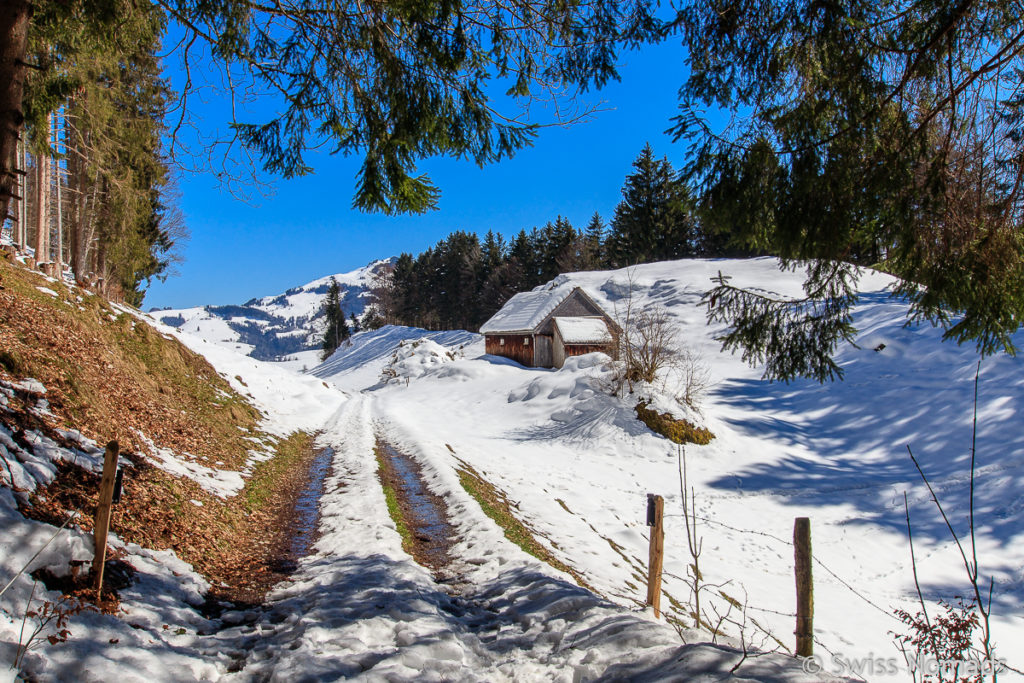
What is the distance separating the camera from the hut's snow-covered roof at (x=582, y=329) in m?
34.4

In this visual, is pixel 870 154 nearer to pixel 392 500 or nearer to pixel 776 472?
pixel 392 500

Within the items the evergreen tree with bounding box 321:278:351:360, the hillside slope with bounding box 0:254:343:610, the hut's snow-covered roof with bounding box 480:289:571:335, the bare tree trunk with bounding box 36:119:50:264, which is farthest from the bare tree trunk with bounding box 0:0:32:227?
the evergreen tree with bounding box 321:278:351:360

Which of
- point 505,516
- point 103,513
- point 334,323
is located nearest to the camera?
point 103,513

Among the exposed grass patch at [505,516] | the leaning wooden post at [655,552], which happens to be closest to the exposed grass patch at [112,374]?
the exposed grass patch at [505,516]

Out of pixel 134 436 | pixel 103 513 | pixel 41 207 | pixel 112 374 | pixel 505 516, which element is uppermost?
pixel 41 207

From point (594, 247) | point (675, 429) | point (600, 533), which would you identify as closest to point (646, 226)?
point (594, 247)

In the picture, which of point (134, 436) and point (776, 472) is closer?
point (134, 436)

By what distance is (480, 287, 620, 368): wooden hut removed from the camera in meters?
34.8

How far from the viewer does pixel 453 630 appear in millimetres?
4621

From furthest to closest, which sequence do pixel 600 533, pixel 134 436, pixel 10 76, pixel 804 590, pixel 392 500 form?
pixel 600 533 → pixel 392 500 → pixel 134 436 → pixel 804 590 → pixel 10 76

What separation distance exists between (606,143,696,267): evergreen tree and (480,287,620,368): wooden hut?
1812cm

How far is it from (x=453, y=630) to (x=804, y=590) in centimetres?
311

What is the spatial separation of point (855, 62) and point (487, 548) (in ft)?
22.2

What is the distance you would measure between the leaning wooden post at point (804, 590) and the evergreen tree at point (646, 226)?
4892 cm
